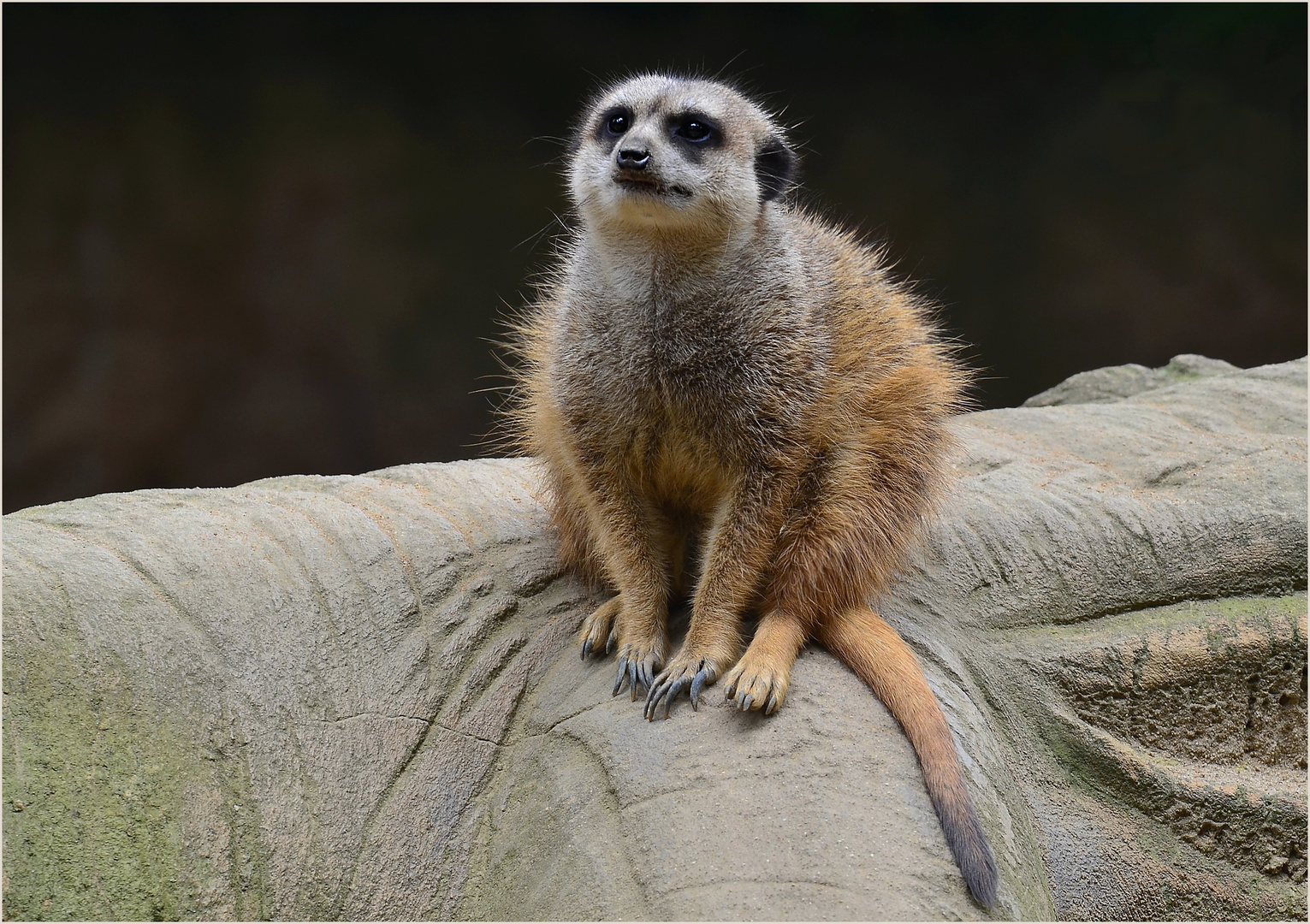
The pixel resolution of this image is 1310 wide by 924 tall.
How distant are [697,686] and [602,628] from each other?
0.35 metres

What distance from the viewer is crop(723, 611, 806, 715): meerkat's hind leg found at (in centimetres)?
172

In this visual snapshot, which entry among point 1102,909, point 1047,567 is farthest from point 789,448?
point 1102,909

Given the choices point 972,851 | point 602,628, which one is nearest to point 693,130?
point 602,628

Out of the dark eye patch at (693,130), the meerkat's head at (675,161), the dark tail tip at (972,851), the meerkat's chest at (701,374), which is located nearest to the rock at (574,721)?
the dark tail tip at (972,851)

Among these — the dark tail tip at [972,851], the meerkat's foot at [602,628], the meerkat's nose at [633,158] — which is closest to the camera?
the dark tail tip at [972,851]

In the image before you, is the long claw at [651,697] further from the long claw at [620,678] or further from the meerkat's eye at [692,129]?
the meerkat's eye at [692,129]

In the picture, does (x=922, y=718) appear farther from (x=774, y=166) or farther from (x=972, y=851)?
(x=774, y=166)

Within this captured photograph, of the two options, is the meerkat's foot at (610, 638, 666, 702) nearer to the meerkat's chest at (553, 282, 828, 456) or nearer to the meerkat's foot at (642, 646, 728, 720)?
the meerkat's foot at (642, 646, 728, 720)

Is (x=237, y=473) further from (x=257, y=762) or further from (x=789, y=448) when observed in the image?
(x=789, y=448)

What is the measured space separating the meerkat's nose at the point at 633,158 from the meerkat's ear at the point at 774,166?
0.35 metres

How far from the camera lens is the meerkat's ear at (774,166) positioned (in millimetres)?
2102

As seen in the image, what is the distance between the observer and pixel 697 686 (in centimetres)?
178

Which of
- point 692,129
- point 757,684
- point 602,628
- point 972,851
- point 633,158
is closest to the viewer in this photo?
point 972,851

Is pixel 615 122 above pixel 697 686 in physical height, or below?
above
